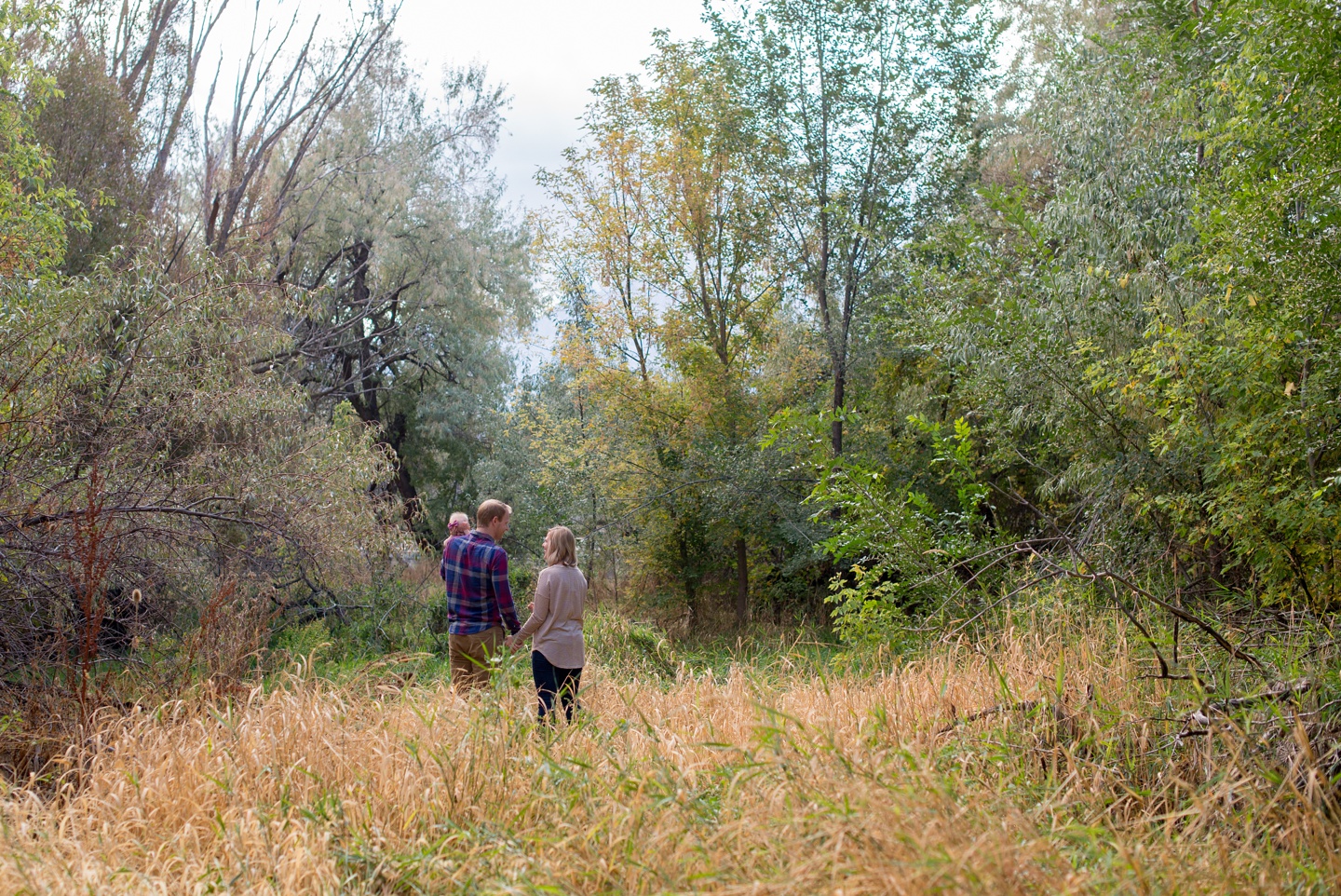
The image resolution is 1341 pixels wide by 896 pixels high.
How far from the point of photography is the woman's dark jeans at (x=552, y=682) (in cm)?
518

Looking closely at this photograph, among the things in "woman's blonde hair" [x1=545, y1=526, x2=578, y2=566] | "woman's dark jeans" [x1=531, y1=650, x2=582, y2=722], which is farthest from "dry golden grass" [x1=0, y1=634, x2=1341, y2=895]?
"woman's blonde hair" [x1=545, y1=526, x2=578, y2=566]

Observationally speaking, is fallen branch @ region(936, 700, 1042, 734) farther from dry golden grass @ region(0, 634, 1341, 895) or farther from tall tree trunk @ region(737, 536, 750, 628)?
tall tree trunk @ region(737, 536, 750, 628)

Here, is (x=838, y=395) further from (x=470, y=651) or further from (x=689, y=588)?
(x=470, y=651)

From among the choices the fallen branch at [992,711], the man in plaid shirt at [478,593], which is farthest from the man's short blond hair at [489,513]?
Result: the fallen branch at [992,711]

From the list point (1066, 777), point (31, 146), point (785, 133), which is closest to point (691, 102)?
point (785, 133)

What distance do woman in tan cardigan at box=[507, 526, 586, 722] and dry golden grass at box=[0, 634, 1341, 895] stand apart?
1.27 ft

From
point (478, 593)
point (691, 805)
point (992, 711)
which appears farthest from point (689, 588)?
point (691, 805)

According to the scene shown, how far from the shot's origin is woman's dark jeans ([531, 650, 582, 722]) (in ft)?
17.0

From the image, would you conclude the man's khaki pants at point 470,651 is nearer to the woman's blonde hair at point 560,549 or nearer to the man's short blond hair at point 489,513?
the man's short blond hair at point 489,513

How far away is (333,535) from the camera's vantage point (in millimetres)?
9602

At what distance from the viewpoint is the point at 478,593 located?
5.77 m

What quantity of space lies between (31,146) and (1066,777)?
432 inches

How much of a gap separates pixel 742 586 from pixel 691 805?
38.3 feet

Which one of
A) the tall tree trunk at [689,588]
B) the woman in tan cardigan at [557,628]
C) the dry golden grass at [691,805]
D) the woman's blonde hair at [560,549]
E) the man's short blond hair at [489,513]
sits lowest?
the tall tree trunk at [689,588]
